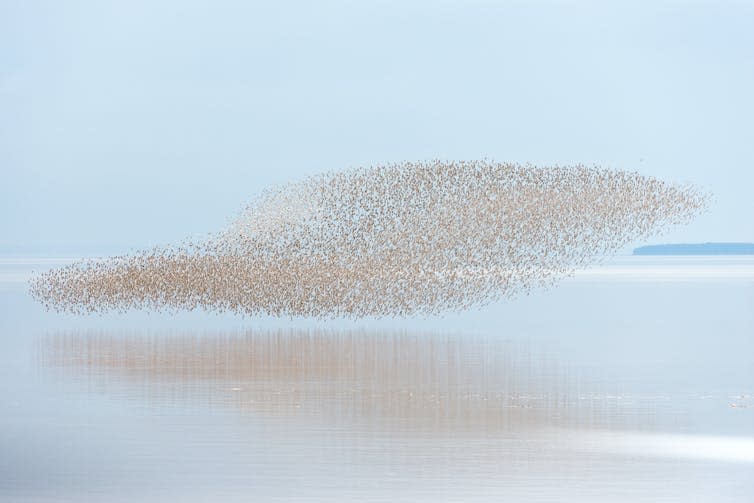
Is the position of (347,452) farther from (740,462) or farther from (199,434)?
(740,462)

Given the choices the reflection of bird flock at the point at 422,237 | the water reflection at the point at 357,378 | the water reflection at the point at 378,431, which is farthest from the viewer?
the reflection of bird flock at the point at 422,237

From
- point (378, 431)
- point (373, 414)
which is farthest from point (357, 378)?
point (378, 431)

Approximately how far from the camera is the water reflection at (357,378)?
42.8 ft

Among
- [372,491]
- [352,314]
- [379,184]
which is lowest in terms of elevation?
[372,491]

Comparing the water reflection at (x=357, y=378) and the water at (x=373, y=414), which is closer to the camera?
the water at (x=373, y=414)

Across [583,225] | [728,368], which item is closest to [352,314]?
[583,225]

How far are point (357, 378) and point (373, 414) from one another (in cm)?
321

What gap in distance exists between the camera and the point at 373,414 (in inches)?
516

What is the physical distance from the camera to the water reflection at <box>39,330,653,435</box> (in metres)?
13.0

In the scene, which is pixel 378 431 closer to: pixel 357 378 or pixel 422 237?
pixel 357 378

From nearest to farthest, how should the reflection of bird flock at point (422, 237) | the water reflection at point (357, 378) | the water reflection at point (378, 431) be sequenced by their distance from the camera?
1. the water reflection at point (378, 431)
2. the water reflection at point (357, 378)
3. the reflection of bird flock at point (422, 237)

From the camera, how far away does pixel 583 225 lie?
2477 centimetres

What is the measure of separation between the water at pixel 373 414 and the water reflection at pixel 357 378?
4 centimetres

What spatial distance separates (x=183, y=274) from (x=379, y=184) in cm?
381
